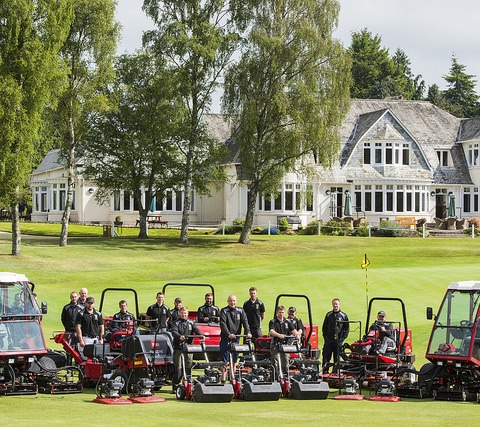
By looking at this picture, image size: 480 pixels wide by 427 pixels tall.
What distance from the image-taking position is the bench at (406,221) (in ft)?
205

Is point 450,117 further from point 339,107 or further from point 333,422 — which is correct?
point 333,422

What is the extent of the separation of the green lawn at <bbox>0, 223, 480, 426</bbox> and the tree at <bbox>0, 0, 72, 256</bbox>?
190 inches

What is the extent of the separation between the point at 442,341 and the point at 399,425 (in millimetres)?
4512

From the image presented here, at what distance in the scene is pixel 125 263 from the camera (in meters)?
47.0

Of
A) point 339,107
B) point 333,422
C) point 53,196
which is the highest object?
point 339,107

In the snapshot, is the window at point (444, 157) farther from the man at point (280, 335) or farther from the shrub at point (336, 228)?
the man at point (280, 335)

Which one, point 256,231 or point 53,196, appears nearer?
point 256,231

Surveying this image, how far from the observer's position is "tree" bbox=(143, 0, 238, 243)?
52.8m

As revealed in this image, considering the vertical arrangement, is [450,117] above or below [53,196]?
above

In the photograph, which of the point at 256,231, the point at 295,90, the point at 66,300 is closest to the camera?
the point at 66,300

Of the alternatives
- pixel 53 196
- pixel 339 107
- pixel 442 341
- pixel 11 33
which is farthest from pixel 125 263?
pixel 442 341

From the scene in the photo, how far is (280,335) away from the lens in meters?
19.0

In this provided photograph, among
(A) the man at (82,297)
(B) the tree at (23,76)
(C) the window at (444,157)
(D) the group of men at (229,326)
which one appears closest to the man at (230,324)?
(D) the group of men at (229,326)

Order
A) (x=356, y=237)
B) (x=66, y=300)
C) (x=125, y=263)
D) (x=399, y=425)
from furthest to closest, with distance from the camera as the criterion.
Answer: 1. (x=356, y=237)
2. (x=125, y=263)
3. (x=66, y=300)
4. (x=399, y=425)
